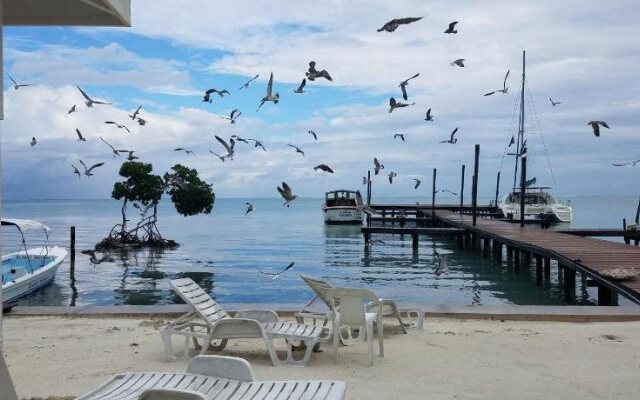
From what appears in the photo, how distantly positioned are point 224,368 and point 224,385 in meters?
0.12

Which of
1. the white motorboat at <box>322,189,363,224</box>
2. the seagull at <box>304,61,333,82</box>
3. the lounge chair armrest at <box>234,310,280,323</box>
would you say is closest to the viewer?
the lounge chair armrest at <box>234,310,280,323</box>

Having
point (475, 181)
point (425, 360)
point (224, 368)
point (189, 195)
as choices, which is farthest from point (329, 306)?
point (189, 195)

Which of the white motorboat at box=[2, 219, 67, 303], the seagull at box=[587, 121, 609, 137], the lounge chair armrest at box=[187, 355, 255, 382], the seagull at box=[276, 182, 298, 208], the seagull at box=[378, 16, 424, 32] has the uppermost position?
the seagull at box=[378, 16, 424, 32]

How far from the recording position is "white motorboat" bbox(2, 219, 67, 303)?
16.6m

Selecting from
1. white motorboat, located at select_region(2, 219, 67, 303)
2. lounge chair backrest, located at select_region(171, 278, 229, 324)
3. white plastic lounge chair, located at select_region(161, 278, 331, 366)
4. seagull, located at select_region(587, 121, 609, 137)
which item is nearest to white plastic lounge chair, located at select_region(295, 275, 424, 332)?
white plastic lounge chair, located at select_region(161, 278, 331, 366)

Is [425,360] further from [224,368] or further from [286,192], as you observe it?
[286,192]

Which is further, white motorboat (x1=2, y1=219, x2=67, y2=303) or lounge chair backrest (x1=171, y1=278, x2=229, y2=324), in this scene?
white motorboat (x1=2, y1=219, x2=67, y2=303)

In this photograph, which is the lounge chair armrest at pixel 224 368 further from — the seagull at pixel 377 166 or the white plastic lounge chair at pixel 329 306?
the seagull at pixel 377 166

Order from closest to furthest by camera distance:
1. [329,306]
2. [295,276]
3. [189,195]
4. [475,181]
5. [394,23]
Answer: [329,306]
[394,23]
[295,276]
[475,181]
[189,195]

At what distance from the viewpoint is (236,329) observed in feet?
22.3

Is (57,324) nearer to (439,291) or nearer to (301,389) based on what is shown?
(301,389)

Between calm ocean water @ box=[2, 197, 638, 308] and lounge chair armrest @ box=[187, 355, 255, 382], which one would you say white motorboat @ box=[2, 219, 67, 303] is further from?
lounge chair armrest @ box=[187, 355, 255, 382]

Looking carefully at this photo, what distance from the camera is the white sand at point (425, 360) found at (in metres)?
5.91

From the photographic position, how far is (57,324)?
29.8 ft
